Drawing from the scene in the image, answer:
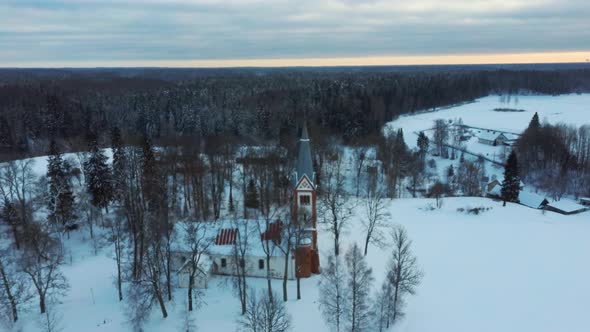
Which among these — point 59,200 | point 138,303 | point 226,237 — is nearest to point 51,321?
point 138,303

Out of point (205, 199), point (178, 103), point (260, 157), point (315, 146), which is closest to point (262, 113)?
point (178, 103)

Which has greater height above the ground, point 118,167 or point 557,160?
point 118,167

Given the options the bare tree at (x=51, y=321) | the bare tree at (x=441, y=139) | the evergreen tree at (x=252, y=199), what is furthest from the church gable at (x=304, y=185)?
the bare tree at (x=441, y=139)

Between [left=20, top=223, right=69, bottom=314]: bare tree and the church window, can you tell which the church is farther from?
[left=20, top=223, right=69, bottom=314]: bare tree

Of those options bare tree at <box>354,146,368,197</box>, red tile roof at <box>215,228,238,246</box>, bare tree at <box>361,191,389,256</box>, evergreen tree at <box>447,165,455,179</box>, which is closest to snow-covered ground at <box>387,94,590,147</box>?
evergreen tree at <box>447,165,455,179</box>

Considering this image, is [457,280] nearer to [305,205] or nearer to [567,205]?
[305,205]

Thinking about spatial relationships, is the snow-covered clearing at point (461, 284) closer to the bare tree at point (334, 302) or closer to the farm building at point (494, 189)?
the bare tree at point (334, 302)

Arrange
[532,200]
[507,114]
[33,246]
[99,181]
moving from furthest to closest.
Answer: [507,114] < [532,200] < [99,181] < [33,246]
